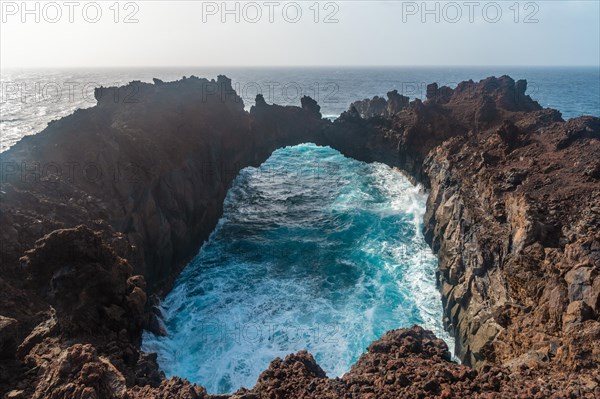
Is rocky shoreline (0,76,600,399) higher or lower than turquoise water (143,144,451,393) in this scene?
higher

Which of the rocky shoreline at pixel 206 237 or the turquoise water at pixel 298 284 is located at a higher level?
the rocky shoreline at pixel 206 237

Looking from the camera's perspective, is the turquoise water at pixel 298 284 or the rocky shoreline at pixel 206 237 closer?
the rocky shoreline at pixel 206 237

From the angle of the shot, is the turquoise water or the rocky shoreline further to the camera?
the turquoise water

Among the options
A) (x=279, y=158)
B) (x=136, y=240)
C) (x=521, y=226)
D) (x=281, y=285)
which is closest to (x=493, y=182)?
(x=521, y=226)

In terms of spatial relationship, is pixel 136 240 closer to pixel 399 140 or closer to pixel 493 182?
pixel 493 182
